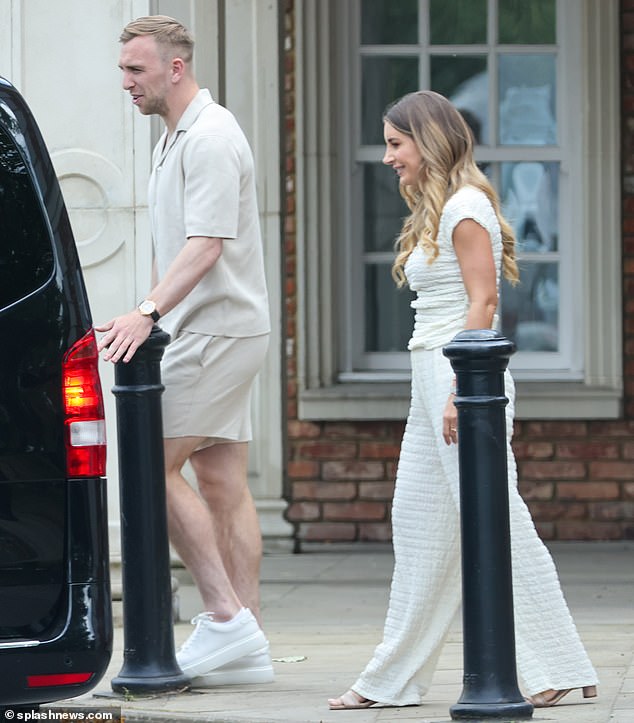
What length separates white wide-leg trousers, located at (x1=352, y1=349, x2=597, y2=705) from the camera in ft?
14.9

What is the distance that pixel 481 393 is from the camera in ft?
14.0

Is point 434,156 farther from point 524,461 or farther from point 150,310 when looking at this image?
point 524,461

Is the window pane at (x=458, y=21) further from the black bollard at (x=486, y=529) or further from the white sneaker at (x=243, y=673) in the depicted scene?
the black bollard at (x=486, y=529)

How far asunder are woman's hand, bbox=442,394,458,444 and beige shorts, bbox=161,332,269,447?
761 millimetres

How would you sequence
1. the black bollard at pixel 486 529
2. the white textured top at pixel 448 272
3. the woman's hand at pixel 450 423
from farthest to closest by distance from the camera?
the white textured top at pixel 448 272 < the woman's hand at pixel 450 423 < the black bollard at pixel 486 529

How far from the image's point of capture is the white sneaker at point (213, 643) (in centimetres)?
499

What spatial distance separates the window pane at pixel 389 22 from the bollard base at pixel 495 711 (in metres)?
5.06

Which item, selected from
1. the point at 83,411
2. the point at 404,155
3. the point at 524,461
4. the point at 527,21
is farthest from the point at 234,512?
the point at 527,21

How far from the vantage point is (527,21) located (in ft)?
28.7

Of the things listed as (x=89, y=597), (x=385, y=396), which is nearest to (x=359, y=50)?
(x=385, y=396)

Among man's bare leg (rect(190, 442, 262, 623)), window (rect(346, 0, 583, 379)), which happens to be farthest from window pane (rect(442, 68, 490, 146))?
man's bare leg (rect(190, 442, 262, 623))

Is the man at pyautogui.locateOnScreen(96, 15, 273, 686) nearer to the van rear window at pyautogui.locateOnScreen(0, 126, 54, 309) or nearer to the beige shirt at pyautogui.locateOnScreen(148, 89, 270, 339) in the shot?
the beige shirt at pyautogui.locateOnScreen(148, 89, 270, 339)

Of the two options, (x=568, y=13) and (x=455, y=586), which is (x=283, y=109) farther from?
(x=455, y=586)

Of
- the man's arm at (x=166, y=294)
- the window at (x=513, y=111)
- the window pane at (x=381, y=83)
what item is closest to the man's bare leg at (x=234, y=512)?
the man's arm at (x=166, y=294)
